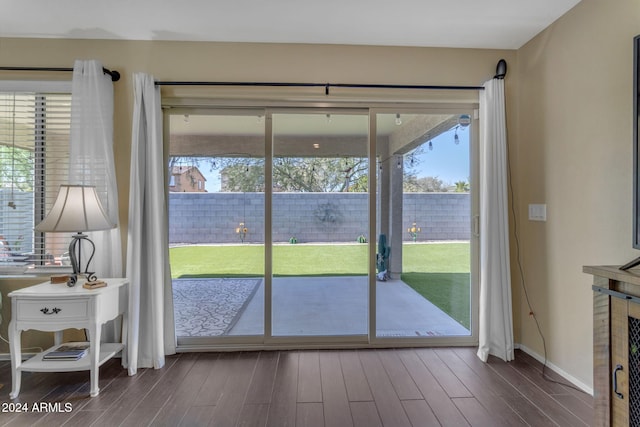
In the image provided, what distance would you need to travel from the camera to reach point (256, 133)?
2.76m

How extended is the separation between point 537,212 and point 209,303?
291cm

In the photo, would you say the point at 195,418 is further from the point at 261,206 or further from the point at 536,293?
the point at 536,293

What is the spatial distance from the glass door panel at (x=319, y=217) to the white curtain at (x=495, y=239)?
0.97 metres

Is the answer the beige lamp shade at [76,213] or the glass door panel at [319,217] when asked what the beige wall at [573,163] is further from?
the beige lamp shade at [76,213]

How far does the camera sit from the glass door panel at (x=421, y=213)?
110 inches

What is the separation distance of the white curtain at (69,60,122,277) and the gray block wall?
1.47ft

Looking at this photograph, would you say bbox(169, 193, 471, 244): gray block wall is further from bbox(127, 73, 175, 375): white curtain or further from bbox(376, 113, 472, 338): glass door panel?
bbox(127, 73, 175, 375): white curtain

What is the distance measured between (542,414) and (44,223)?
3379 mm

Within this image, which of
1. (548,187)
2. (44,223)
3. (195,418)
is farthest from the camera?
(548,187)

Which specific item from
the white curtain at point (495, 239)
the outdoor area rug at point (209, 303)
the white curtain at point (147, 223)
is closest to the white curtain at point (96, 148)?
the white curtain at point (147, 223)

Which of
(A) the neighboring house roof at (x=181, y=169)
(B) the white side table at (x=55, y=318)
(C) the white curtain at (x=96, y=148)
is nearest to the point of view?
(B) the white side table at (x=55, y=318)

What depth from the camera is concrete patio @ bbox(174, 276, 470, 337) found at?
2764 millimetres

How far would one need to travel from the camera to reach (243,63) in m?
2.62

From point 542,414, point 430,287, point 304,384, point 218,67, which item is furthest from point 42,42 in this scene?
point 542,414
